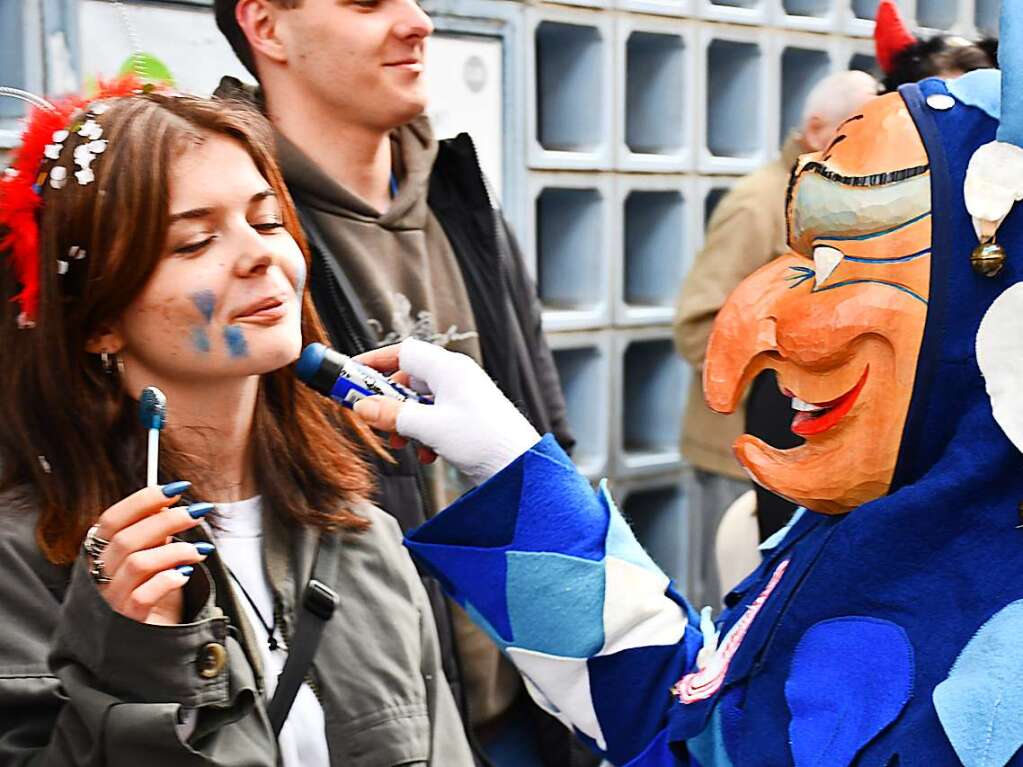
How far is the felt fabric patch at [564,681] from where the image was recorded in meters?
0.96

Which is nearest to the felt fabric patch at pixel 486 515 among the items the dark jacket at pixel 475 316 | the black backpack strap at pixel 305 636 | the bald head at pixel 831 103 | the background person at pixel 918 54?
the black backpack strap at pixel 305 636

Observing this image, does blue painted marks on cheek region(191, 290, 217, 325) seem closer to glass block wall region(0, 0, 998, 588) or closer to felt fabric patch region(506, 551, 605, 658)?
felt fabric patch region(506, 551, 605, 658)

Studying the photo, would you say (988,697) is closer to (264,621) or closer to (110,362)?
(264,621)

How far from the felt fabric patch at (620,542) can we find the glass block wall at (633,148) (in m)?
1.23

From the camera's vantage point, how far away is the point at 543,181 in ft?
7.45

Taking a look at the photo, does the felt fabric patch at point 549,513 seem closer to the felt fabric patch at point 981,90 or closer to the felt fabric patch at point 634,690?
the felt fabric patch at point 634,690

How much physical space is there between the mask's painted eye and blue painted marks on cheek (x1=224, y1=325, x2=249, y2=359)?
43 cm

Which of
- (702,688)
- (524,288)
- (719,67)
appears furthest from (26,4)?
(719,67)

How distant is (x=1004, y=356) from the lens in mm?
790

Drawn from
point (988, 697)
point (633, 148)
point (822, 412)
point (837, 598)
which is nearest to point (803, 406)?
point (822, 412)

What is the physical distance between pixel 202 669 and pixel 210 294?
284 millimetres

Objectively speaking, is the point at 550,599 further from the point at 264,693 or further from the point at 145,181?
the point at 145,181

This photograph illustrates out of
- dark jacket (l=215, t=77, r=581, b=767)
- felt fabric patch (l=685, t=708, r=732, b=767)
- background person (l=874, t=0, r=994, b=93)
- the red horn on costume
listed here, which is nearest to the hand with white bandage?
felt fabric patch (l=685, t=708, r=732, b=767)

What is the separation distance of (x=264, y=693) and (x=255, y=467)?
203 mm
